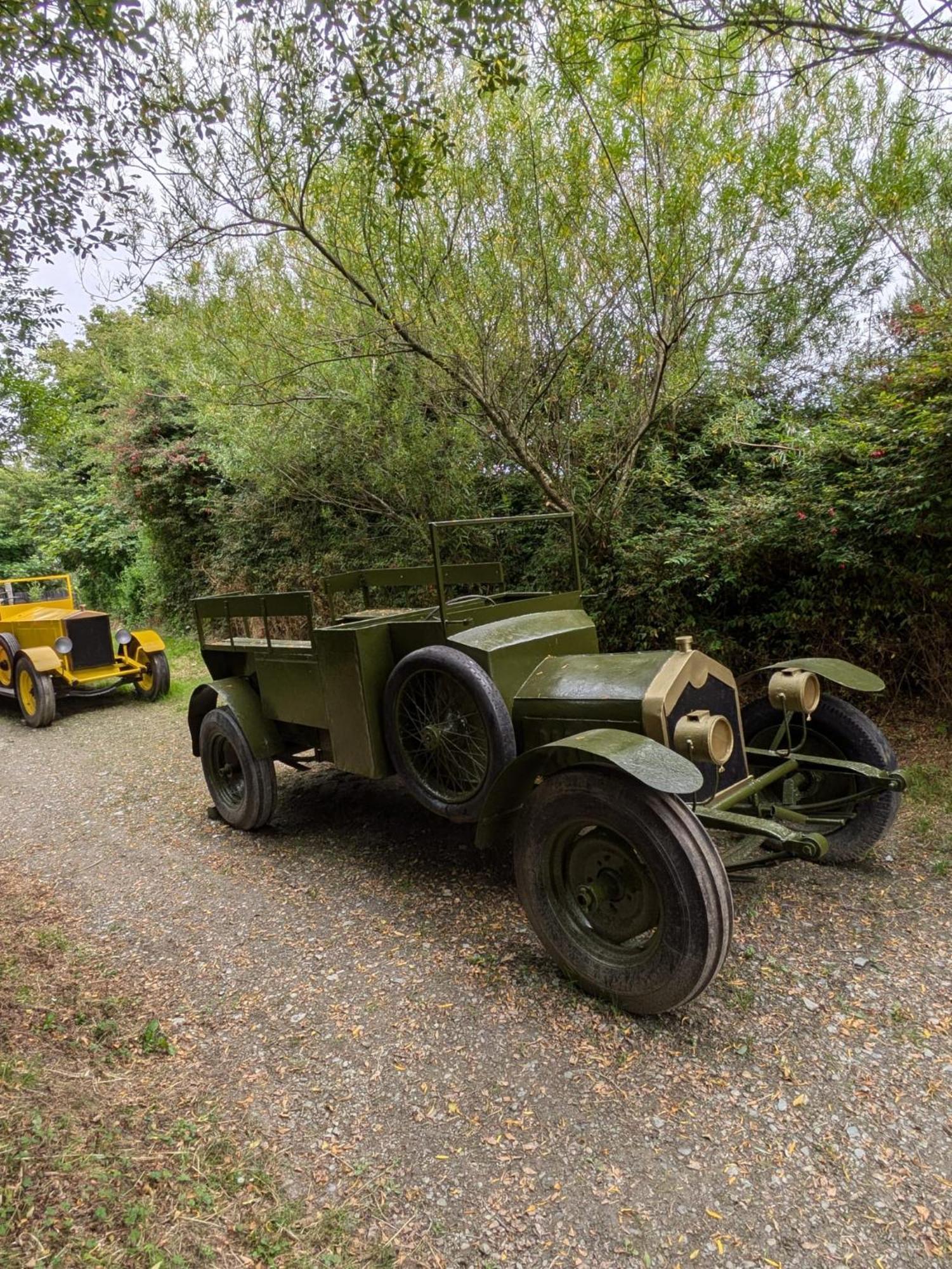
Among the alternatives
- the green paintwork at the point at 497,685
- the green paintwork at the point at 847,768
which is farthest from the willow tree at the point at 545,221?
the green paintwork at the point at 847,768

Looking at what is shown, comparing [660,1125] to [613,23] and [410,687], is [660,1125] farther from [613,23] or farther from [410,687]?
[613,23]

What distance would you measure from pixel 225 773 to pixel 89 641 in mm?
4826

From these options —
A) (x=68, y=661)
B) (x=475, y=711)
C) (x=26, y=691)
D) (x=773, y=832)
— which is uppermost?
(x=68, y=661)

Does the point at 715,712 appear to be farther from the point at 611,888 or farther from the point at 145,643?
the point at 145,643

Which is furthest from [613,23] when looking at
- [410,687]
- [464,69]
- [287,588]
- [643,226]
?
[287,588]

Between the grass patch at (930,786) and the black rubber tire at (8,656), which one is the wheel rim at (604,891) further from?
the black rubber tire at (8,656)

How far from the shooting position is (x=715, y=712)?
2910mm

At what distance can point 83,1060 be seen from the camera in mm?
2141

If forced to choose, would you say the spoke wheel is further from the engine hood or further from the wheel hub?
the wheel hub

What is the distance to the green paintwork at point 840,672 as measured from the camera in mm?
3127

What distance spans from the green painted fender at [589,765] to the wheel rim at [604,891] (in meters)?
0.25

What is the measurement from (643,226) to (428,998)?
456cm

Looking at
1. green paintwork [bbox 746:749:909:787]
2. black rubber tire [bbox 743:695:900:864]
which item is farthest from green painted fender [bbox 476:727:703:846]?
black rubber tire [bbox 743:695:900:864]

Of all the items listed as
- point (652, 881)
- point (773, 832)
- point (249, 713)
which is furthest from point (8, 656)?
point (773, 832)
